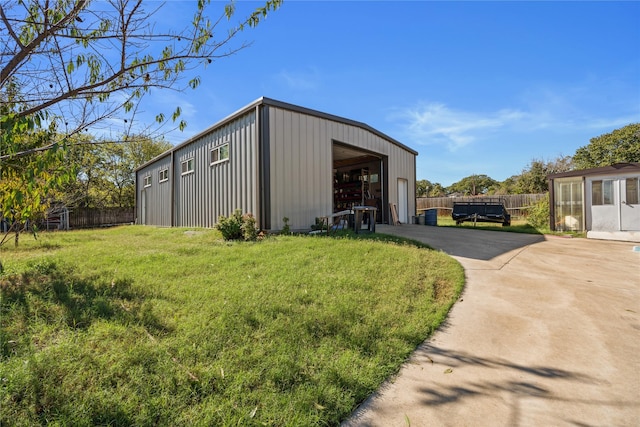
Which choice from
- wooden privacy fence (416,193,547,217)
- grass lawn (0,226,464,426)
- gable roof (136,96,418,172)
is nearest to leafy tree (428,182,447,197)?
wooden privacy fence (416,193,547,217)

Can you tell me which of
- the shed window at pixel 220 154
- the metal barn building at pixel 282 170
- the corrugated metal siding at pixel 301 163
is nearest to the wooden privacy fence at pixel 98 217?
the metal barn building at pixel 282 170

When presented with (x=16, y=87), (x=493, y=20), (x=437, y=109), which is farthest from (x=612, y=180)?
(x=16, y=87)

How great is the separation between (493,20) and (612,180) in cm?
845

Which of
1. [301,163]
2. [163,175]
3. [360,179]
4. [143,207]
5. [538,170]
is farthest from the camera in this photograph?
[538,170]

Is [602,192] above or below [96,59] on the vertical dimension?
below

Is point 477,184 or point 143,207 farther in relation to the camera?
point 477,184

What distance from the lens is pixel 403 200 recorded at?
13.3m

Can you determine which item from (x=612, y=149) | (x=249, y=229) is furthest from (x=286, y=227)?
(x=612, y=149)

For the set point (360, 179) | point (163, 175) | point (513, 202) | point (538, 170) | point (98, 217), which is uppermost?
point (538, 170)

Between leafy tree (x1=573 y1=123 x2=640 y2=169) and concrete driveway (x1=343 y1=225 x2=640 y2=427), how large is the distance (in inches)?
1103

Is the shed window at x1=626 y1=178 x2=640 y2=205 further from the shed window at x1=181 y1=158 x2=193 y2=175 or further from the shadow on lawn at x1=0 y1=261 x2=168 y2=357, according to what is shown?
the shed window at x1=181 y1=158 x2=193 y2=175

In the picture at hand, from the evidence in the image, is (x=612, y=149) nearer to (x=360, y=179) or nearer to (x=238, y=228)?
(x=360, y=179)

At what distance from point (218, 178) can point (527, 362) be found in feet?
30.8

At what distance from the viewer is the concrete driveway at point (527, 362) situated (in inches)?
67.2
